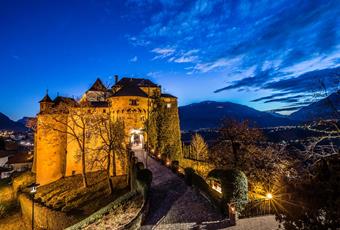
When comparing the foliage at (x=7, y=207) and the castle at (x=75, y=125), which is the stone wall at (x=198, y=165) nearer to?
the castle at (x=75, y=125)

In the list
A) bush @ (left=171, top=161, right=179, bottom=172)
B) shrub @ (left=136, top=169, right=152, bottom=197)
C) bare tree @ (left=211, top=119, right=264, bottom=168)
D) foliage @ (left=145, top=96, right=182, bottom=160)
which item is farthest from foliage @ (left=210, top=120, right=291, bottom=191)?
foliage @ (left=145, top=96, right=182, bottom=160)

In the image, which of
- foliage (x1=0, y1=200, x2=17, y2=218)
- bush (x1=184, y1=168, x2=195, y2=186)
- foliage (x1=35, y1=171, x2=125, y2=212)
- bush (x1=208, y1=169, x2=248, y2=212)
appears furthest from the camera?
foliage (x1=0, y1=200, x2=17, y2=218)

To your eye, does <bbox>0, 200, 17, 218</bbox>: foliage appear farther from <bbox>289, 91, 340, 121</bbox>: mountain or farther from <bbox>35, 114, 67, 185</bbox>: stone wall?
<bbox>289, 91, 340, 121</bbox>: mountain

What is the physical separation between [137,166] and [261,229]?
12648 mm

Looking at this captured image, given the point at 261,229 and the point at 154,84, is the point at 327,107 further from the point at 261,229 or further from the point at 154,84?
the point at 154,84

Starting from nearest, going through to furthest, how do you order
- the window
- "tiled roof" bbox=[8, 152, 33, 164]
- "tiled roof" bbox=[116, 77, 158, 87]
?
the window < "tiled roof" bbox=[116, 77, 158, 87] < "tiled roof" bbox=[8, 152, 33, 164]

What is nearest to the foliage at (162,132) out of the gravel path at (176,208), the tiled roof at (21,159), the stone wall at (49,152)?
the stone wall at (49,152)

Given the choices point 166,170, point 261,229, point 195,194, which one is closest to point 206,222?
point 261,229

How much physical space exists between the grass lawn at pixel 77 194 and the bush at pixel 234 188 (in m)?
12.4

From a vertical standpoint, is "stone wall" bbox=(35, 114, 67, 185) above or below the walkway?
above

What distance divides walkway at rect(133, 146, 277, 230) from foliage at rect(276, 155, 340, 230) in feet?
18.0

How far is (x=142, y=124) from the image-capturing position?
117 ft

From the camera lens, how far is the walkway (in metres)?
12.5

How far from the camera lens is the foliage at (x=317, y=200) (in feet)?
21.0
